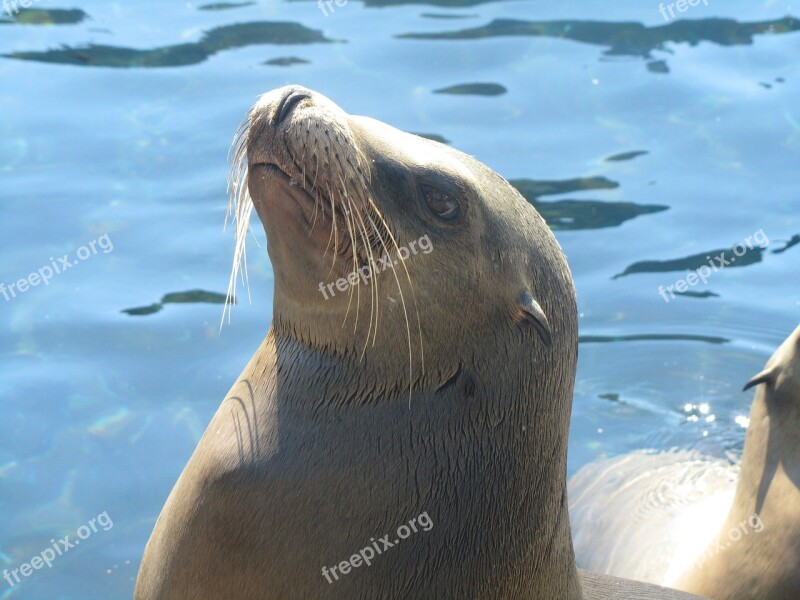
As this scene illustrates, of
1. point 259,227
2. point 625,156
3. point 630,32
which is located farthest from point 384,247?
point 630,32

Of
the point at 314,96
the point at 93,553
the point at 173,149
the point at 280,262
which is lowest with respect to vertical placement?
the point at 93,553

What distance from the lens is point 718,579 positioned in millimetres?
5074

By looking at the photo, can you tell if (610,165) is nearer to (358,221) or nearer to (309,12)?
(309,12)

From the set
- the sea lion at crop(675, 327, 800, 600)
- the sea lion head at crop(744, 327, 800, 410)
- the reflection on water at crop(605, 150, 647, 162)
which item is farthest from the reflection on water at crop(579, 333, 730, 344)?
the reflection on water at crop(605, 150, 647, 162)

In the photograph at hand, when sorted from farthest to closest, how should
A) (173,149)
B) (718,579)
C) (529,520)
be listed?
1. (173,149)
2. (718,579)
3. (529,520)

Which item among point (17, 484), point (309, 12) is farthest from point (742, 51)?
point (17, 484)

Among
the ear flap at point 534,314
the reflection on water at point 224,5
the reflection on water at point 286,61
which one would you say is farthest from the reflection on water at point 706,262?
the reflection on water at point 224,5

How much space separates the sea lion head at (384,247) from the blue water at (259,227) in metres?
2.18

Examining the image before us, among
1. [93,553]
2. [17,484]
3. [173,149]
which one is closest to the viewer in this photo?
[93,553]

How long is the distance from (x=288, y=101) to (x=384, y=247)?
45 cm

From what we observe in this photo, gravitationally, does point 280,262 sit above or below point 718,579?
above

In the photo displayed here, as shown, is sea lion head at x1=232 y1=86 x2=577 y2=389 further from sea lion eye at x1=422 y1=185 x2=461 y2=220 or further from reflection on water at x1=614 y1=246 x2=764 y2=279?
reflection on water at x1=614 y1=246 x2=764 y2=279

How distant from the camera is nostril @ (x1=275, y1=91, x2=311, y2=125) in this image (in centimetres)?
342

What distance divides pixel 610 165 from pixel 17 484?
4.63 m
